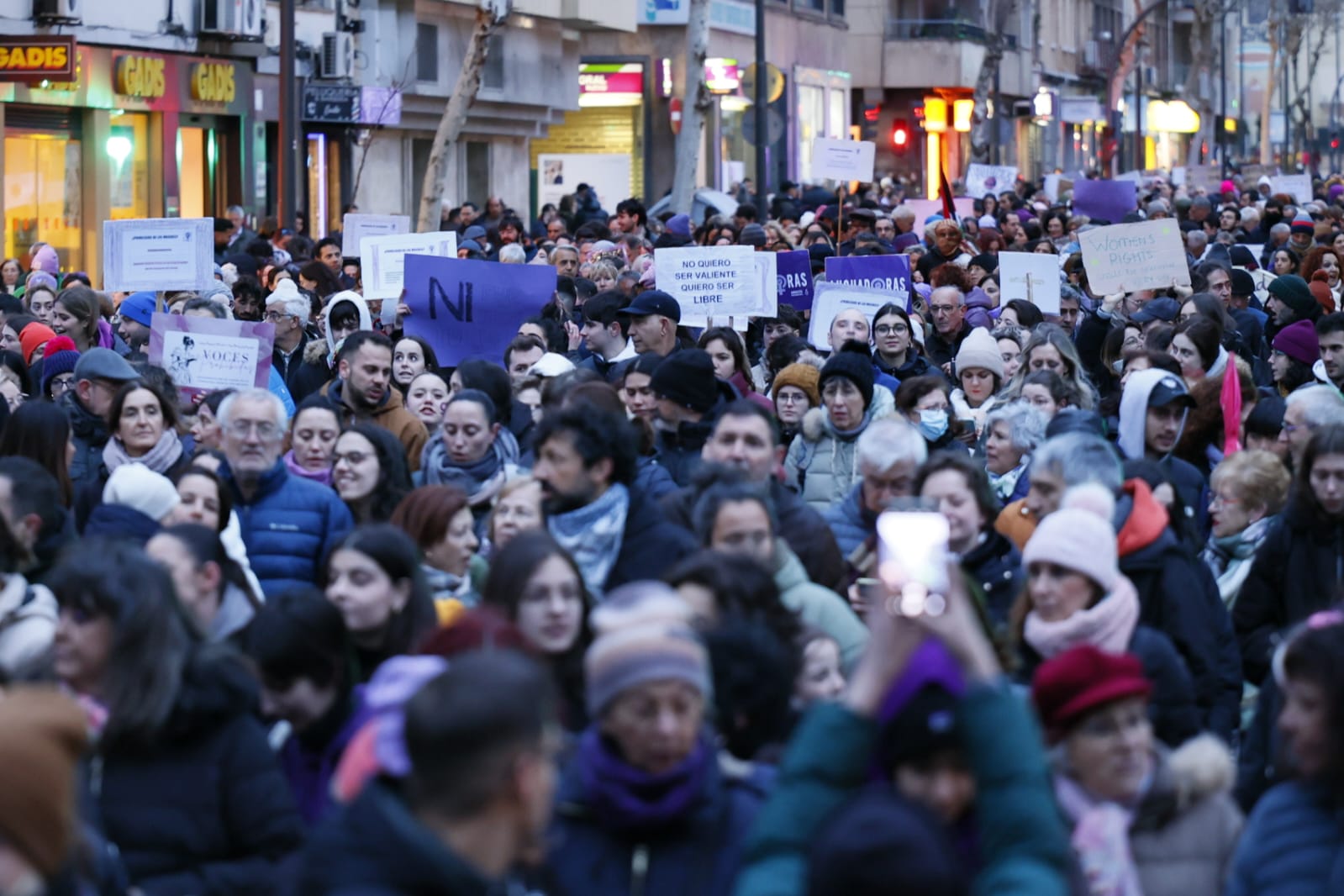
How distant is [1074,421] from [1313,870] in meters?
4.24

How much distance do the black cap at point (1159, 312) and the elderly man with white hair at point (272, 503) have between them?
669cm

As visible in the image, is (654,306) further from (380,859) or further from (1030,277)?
(380,859)

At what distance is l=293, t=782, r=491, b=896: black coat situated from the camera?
3.29 m

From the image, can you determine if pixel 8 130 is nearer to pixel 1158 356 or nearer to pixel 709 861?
pixel 1158 356

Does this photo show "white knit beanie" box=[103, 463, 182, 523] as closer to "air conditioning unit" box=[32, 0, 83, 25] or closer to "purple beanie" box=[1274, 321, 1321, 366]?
"purple beanie" box=[1274, 321, 1321, 366]

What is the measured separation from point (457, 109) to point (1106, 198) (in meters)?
7.78

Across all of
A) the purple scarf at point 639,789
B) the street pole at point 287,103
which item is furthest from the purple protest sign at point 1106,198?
the purple scarf at point 639,789

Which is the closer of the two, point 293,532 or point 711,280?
point 293,532

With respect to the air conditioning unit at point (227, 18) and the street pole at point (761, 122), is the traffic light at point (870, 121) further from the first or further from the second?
the air conditioning unit at point (227, 18)

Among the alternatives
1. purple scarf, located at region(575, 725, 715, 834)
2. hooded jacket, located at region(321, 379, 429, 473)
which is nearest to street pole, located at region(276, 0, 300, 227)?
hooded jacket, located at region(321, 379, 429, 473)

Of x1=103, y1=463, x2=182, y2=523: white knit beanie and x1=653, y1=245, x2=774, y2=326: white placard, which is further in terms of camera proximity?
x1=653, y1=245, x2=774, y2=326: white placard

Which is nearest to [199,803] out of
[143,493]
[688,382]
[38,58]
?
[143,493]

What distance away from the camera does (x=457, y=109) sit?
87.0ft

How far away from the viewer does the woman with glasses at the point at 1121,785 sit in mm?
4301
